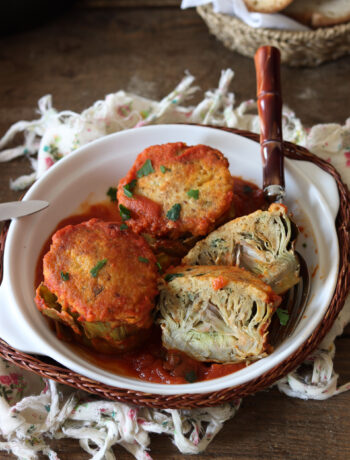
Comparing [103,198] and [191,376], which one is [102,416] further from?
[103,198]

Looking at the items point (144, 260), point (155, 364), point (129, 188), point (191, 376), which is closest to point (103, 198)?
point (129, 188)

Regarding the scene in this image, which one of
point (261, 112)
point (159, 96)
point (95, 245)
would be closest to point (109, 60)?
point (159, 96)

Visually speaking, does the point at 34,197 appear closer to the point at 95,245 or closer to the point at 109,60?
the point at 95,245

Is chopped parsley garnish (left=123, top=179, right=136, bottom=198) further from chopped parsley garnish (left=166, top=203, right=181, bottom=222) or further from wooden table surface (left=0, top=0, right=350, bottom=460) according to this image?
wooden table surface (left=0, top=0, right=350, bottom=460)

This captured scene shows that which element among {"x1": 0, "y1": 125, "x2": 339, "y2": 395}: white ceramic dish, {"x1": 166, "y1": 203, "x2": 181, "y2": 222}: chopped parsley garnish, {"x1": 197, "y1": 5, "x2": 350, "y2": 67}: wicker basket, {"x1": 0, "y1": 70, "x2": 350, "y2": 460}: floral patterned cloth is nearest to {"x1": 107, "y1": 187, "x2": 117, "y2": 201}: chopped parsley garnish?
{"x1": 0, "y1": 125, "x2": 339, "y2": 395}: white ceramic dish

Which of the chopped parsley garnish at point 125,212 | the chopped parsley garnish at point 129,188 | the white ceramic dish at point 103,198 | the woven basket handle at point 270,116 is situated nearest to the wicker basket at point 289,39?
the woven basket handle at point 270,116
